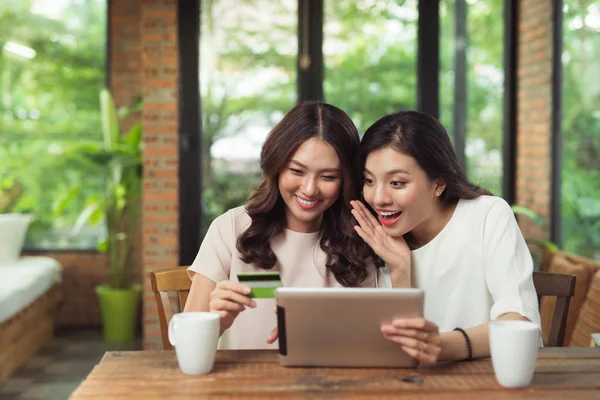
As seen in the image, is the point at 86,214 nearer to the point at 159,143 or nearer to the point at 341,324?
the point at 159,143

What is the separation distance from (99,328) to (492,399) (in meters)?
4.75

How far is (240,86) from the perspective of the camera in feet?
16.3

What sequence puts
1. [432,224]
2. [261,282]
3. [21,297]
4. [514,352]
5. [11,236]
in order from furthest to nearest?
[11,236], [21,297], [432,224], [261,282], [514,352]

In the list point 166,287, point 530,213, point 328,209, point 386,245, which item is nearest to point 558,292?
point 386,245

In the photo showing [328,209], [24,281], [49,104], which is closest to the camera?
[328,209]

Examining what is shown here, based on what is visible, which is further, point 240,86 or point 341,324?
point 240,86

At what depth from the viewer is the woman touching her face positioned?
1.98 m

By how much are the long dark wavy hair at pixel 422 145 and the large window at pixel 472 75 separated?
9.50 feet

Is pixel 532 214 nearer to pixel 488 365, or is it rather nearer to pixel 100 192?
pixel 488 365

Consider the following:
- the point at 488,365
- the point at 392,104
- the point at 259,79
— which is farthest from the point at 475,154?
the point at 488,365

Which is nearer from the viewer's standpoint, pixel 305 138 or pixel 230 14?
pixel 305 138

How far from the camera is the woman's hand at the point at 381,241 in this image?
1989 millimetres

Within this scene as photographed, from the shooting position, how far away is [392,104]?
5.00m

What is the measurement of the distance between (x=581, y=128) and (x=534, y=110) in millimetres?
422
